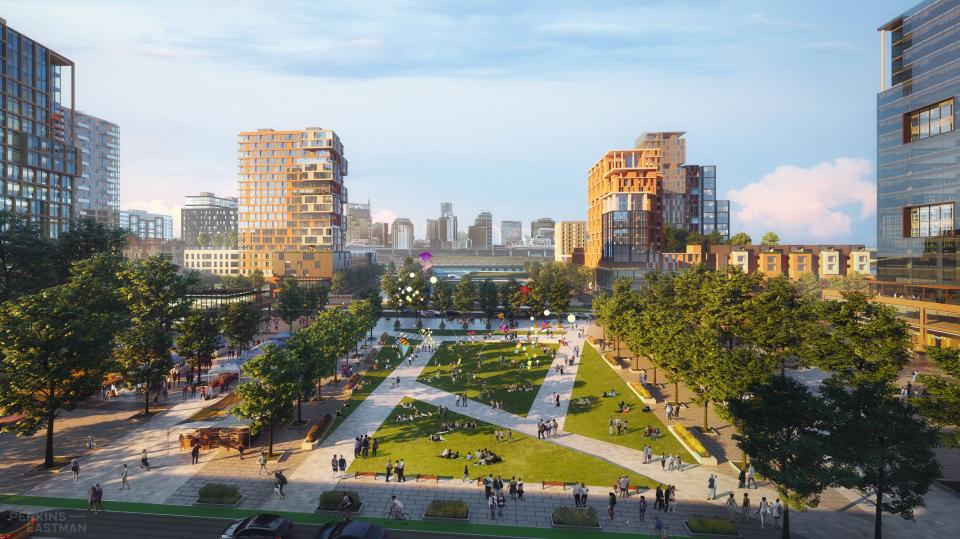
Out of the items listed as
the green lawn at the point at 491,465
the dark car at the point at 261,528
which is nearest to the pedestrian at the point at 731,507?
the green lawn at the point at 491,465

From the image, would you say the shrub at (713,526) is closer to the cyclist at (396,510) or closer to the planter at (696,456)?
the planter at (696,456)

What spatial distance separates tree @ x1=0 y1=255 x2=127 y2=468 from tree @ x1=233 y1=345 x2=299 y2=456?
10.8 metres

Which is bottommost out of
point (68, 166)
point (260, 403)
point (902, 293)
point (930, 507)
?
point (930, 507)

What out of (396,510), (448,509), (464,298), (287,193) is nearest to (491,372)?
(448,509)

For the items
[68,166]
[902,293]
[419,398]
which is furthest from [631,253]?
[68,166]

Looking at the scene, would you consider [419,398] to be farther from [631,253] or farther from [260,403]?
[631,253]

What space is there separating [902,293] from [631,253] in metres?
64.3

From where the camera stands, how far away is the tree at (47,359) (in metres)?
30.5

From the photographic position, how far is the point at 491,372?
58.0m

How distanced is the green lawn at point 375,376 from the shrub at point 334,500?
38.6 ft

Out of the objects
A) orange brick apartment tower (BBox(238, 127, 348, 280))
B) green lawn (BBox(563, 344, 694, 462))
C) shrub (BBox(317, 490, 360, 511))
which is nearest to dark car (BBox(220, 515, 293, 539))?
shrub (BBox(317, 490, 360, 511))

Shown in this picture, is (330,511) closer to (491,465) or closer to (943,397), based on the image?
(491,465)

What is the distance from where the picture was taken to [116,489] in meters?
29.1

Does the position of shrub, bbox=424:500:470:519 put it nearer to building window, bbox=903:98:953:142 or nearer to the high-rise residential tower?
building window, bbox=903:98:953:142
